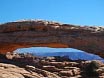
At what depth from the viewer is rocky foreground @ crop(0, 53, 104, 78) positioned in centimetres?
3599

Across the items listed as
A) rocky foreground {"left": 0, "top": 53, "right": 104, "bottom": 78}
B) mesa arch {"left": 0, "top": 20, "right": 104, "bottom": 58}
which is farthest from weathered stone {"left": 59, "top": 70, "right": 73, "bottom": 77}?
mesa arch {"left": 0, "top": 20, "right": 104, "bottom": 58}

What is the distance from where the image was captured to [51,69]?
39.4m

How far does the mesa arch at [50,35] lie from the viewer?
39875 millimetres

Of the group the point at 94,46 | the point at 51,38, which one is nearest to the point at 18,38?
the point at 51,38

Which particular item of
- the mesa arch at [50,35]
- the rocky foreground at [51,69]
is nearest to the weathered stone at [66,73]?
the rocky foreground at [51,69]

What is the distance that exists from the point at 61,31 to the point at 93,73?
6385mm

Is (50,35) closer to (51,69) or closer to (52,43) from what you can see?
(52,43)

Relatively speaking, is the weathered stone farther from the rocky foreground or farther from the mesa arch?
the mesa arch

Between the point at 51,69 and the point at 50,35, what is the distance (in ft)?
15.0

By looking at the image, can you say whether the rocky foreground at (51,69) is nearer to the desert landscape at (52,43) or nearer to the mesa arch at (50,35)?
the desert landscape at (52,43)

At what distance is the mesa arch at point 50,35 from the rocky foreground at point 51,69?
2030 mm

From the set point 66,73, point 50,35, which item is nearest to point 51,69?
point 66,73

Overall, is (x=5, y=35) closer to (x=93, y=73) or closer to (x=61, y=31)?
(x=61, y=31)

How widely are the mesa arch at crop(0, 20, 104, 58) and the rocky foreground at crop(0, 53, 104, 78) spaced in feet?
6.66
